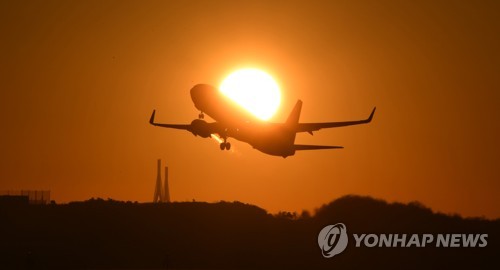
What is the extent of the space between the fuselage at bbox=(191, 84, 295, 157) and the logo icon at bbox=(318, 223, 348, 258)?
11391 mm

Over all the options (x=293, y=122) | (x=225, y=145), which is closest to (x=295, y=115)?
(x=293, y=122)

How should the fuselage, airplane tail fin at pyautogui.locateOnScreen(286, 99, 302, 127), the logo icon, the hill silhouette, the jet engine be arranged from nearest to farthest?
1. the jet engine
2. the fuselage
3. the logo icon
4. the hill silhouette
5. airplane tail fin at pyautogui.locateOnScreen(286, 99, 302, 127)

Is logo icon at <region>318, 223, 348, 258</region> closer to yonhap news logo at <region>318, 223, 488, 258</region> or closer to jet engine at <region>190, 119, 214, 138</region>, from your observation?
yonhap news logo at <region>318, 223, 488, 258</region>

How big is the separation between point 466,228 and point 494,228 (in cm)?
407

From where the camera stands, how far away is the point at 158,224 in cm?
12875

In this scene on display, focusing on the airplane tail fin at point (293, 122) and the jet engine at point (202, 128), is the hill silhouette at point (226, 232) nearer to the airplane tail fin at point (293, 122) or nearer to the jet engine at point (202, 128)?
the airplane tail fin at point (293, 122)

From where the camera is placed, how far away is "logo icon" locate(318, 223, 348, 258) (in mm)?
114375

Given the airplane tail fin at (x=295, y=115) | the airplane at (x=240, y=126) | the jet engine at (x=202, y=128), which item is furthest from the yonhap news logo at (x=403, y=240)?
the jet engine at (x=202, y=128)

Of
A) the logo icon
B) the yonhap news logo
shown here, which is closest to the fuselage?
the logo icon

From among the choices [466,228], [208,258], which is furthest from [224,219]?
[466,228]


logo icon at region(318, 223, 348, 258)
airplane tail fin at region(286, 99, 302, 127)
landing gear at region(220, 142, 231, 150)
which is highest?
airplane tail fin at region(286, 99, 302, 127)

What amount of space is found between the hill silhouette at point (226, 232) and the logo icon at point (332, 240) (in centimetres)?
261

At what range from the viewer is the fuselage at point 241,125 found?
11362 cm

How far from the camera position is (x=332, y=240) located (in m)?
114
